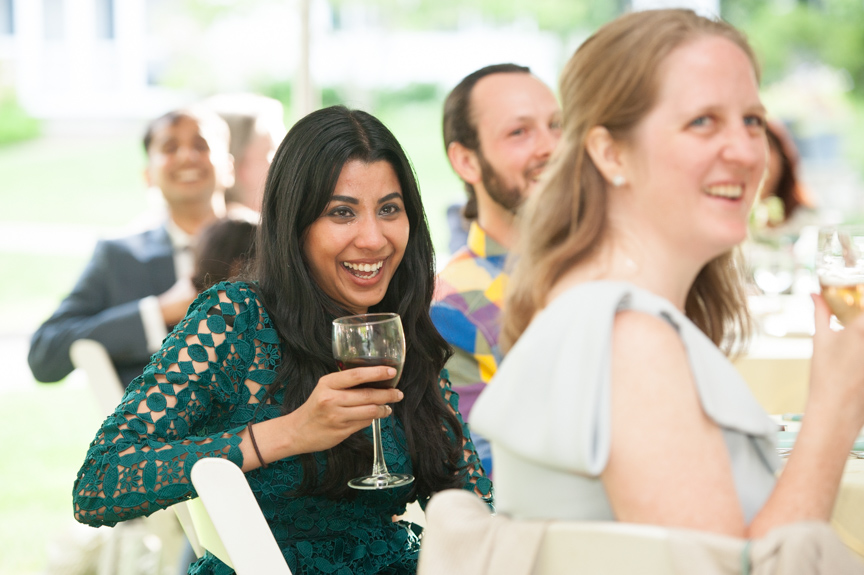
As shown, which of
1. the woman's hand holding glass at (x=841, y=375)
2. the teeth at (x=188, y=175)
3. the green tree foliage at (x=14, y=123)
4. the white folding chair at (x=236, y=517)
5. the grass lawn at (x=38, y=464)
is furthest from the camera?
the green tree foliage at (x=14, y=123)

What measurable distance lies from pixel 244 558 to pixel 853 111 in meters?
10.0

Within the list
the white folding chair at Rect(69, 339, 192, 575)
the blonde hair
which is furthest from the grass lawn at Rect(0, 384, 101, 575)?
the blonde hair

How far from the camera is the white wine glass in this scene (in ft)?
5.24

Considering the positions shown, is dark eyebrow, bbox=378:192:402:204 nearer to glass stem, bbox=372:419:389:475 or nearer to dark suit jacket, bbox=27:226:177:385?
glass stem, bbox=372:419:389:475

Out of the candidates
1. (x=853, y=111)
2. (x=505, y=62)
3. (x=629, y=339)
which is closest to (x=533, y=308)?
(x=629, y=339)

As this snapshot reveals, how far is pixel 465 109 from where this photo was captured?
337 centimetres

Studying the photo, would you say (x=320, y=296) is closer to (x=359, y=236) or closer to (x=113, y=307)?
(x=359, y=236)

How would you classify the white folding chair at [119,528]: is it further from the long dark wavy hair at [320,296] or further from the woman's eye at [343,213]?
the woman's eye at [343,213]

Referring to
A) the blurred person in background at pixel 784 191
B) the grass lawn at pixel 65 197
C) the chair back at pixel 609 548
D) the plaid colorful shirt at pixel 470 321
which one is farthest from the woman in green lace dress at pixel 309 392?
the grass lawn at pixel 65 197

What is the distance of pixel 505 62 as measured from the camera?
11.5ft

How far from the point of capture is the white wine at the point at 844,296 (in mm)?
1584

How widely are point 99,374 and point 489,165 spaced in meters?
1.45

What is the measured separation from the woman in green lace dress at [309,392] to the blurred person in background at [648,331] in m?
0.53

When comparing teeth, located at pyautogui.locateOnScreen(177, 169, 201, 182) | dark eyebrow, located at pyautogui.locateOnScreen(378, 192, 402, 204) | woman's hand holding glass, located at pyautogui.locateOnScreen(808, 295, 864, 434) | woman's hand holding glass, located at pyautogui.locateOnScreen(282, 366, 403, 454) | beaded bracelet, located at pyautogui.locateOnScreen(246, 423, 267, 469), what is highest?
dark eyebrow, located at pyautogui.locateOnScreen(378, 192, 402, 204)
